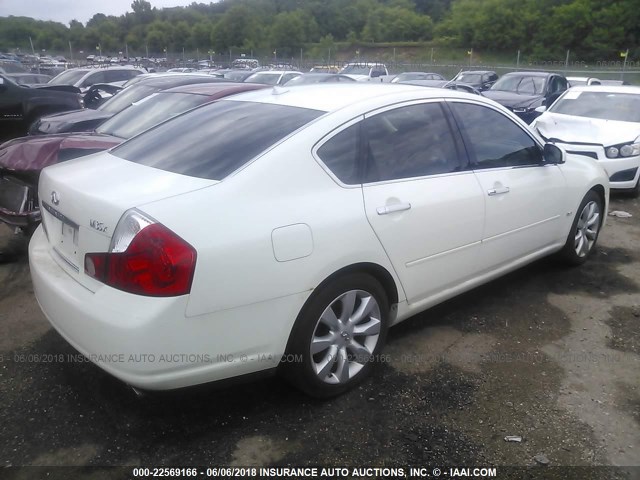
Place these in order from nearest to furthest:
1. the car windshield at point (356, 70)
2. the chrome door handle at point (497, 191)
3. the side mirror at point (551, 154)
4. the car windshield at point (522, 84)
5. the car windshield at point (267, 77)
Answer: the chrome door handle at point (497, 191) < the side mirror at point (551, 154) < the car windshield at point (522, 84) < the car windshield at point (267, 77) < the car windshield at point (356, 70)

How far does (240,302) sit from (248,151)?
0.83 metres

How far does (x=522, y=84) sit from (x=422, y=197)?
12662 mm

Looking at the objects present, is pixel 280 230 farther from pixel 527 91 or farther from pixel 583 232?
pixel 527 91

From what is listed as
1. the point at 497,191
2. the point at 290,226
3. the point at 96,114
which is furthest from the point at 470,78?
the point at 290,226

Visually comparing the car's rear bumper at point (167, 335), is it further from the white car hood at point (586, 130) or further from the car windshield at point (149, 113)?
the white car hood at point (586, 130)

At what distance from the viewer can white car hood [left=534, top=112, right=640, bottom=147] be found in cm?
746

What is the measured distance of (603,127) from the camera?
25.5 feet

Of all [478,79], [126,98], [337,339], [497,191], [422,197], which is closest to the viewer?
[337,339]

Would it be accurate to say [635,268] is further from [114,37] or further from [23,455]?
[114,37]

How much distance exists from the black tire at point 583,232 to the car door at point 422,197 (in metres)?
1.53

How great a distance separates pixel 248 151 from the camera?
274cm

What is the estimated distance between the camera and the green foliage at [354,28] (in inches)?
2367

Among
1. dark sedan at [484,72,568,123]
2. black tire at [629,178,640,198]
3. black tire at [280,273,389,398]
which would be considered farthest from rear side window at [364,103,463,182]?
dark sedan at [484,72,568,123]

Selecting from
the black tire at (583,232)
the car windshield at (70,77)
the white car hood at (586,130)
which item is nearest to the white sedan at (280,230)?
the black tire at (583,232)
